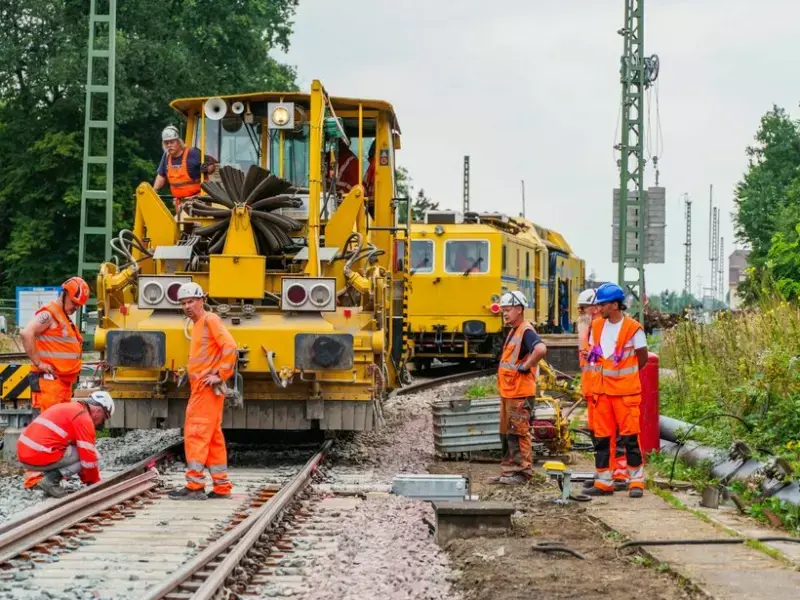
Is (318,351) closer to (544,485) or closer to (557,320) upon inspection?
(544,485)

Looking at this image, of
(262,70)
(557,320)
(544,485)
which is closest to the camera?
(544,485)

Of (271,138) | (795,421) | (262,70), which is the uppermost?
(262,70)

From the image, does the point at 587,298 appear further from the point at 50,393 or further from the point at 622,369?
the point at 50,393

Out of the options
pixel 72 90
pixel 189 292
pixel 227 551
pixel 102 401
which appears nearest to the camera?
pixel 227 551

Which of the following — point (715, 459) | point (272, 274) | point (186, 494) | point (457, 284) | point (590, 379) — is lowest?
point (186, 494)

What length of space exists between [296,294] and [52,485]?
2.78 metres

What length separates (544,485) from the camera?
11258 millimetres

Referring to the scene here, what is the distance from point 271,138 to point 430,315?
472 inches

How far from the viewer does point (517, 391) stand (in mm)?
11148

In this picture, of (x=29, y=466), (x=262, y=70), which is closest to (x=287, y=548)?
(x=29, y=466)

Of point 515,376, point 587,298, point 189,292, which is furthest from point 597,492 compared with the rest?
point 189,292

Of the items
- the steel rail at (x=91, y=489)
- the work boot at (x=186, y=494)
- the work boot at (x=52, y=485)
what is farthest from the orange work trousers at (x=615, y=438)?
the work boot at (x=52, y=485)

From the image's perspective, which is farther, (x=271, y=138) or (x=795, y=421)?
(x=271, y=138)

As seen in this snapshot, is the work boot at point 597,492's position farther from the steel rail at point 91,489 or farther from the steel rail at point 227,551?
the steel rail at point 91,489
